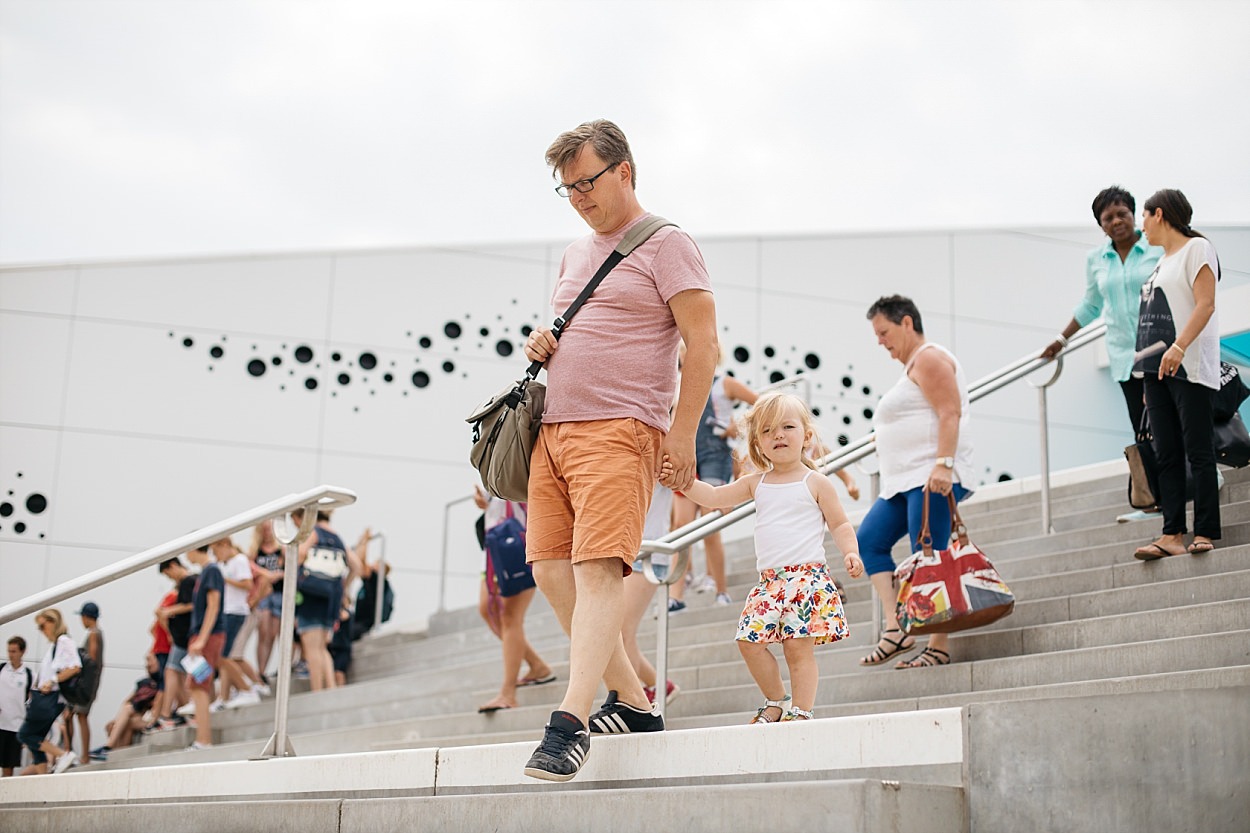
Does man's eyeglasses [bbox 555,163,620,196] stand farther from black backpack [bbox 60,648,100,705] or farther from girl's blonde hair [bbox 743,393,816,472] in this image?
black backpack [bbox 60,648,100,705]

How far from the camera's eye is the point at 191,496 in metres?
14.6

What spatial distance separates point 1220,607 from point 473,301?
37.3 ft

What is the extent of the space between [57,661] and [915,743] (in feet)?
21.9

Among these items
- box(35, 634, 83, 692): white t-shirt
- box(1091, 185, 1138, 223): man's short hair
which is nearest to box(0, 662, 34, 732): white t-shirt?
box(35, 634, 83, 692): white t-shirt

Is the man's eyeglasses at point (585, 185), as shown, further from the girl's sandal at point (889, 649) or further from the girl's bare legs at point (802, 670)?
the girl's sandal at point (889, 649)

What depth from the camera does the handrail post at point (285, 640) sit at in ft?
16.8

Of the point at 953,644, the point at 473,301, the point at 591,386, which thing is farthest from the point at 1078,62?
the point at 591,386

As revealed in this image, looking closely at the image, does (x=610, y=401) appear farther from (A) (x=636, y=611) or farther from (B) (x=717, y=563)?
(B) (x=717, y=563)

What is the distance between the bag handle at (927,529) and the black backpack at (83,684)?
5.54 metres

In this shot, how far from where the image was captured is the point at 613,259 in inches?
156

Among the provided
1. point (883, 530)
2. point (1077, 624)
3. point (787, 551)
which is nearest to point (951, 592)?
point (1077, 624)

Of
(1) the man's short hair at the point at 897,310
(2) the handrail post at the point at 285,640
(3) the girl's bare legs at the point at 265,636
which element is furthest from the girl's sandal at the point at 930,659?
(3) the girl's bare legs at the point at 265,636

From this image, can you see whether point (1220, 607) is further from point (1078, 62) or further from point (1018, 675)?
point (1078, 62)

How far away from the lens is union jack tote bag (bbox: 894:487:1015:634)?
5328 millimetres
